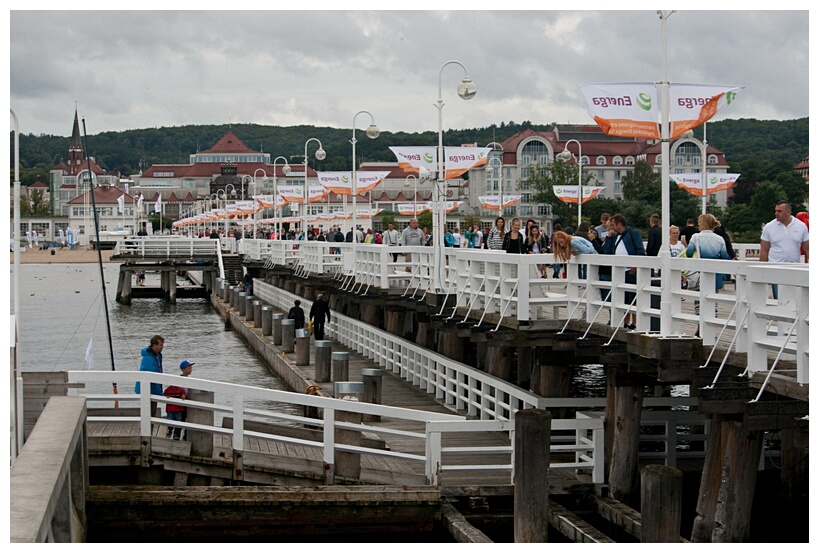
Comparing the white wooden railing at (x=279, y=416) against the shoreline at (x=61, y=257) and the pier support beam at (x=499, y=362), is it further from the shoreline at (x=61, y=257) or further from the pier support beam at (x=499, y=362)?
the shoreline at (x=61, y=257)

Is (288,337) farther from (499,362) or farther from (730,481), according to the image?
(730,481)

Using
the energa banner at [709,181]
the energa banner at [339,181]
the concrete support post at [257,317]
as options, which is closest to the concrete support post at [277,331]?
the energa banner at [339,181]

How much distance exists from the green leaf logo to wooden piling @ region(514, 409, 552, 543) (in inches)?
137

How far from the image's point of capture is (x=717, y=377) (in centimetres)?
1141

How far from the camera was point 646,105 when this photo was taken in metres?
12.5

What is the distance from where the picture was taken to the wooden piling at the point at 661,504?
1173cm

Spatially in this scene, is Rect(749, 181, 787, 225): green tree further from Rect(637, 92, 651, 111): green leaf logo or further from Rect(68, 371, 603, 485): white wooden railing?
Rect(637, 92, 651, 111): green leaf logo

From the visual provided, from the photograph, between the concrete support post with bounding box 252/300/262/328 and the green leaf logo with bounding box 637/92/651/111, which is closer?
the green leaf logo with bounding box 637/92/651/111

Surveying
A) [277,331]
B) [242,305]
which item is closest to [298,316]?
[277,331]

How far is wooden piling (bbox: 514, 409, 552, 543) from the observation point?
1324cm

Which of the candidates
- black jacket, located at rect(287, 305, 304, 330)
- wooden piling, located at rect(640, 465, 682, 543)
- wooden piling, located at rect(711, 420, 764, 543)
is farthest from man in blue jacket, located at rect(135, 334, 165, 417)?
black jacket, located at rect(287, 305, 304, 330)
